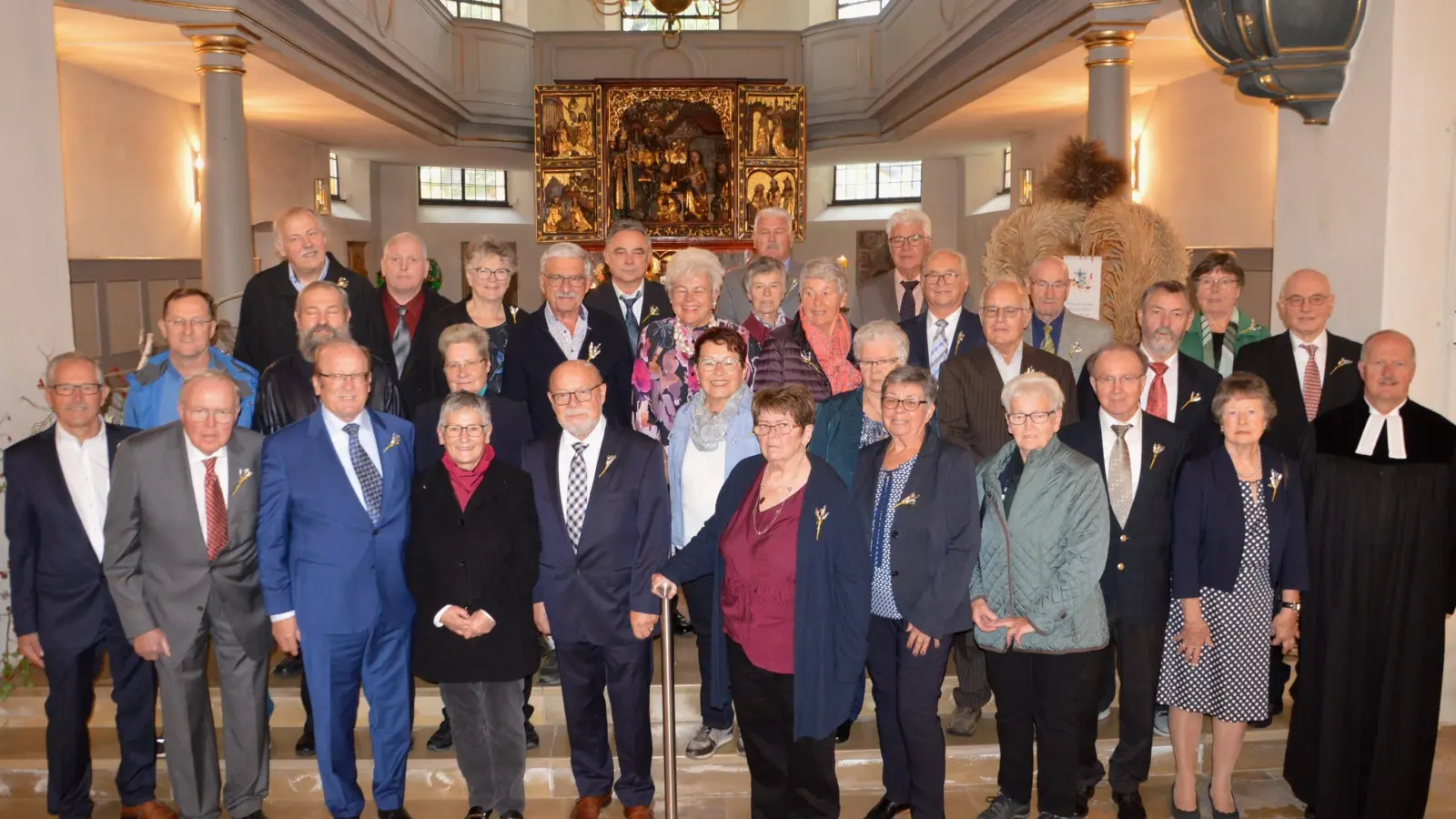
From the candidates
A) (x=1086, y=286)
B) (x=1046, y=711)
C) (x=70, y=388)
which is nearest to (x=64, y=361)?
(x=70, y=388)

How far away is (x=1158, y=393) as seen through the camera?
4184 mm

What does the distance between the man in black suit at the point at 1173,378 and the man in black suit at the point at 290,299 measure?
111 inches

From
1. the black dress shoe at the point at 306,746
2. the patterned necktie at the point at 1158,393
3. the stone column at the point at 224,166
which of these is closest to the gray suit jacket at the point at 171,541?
the black dress shoe at the point at 306,746

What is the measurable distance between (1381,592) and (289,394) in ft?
12.8

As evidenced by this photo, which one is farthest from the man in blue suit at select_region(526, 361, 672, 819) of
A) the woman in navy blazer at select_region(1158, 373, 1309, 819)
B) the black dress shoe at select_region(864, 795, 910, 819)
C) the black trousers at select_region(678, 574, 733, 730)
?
the woman in navy blazer at select_region(1158, 373, 1309, 819)

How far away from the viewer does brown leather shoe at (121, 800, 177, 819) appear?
12.7 ft

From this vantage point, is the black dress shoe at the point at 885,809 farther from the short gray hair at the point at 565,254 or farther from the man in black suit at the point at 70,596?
the man in black suit at the point at 70,596

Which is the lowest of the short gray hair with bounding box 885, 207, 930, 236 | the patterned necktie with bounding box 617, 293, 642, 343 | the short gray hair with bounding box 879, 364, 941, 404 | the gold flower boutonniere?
the gold flower boutonniere

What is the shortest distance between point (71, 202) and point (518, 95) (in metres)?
6.26

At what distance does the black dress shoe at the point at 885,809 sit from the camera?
3826mm

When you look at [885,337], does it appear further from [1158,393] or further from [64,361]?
[64,361]

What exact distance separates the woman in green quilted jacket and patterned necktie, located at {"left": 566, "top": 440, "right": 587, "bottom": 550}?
129cm

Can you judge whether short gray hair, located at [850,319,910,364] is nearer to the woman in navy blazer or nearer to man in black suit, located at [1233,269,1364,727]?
the woman in navy blazer

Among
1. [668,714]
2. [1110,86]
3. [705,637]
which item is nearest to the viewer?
[668,714]
